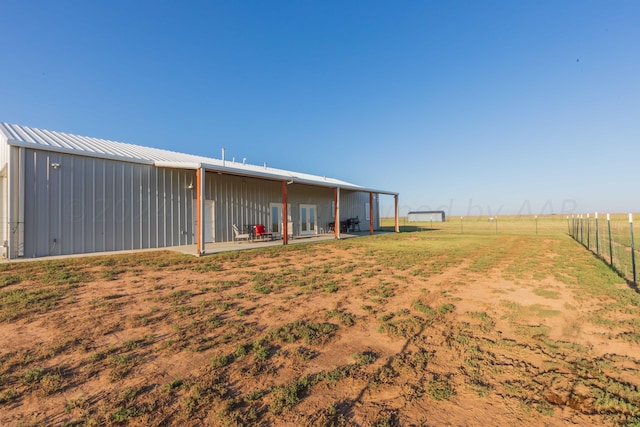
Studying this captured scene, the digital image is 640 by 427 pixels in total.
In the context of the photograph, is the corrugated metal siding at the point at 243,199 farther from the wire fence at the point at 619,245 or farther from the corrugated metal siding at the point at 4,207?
the wire fence at the point at 619,245

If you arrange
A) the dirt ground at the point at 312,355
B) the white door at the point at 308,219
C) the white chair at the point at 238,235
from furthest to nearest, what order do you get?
the white door at the point at 308,219 < the white chair at the point at 238,235 < the dirt ground at the point at 312,355

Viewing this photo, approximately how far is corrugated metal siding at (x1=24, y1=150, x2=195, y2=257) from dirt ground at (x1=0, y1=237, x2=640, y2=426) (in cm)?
377

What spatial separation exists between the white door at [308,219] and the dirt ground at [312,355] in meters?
12.8

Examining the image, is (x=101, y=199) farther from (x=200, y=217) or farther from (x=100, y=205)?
(x=200, y=217)

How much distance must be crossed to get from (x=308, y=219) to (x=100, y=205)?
11700mm

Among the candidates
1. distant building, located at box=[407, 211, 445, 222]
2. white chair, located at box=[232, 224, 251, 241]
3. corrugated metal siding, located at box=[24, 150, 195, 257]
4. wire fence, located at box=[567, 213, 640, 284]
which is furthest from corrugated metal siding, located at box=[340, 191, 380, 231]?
distant building, located at box=[407, 211, 445, 222]

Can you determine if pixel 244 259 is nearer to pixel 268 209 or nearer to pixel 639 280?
pixel 268 209

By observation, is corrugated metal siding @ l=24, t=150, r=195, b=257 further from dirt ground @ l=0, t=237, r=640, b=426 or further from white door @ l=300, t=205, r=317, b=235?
white door @ l=300, t=205, r=317, b=235

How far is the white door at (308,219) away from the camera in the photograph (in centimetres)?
1948

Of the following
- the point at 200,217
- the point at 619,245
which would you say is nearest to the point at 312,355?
the point at 200,217

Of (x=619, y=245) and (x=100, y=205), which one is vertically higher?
(x=100, y=205)

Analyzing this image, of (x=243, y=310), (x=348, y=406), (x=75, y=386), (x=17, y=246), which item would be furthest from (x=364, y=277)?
(x=17, y=246)

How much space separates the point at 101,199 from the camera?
10.5 m

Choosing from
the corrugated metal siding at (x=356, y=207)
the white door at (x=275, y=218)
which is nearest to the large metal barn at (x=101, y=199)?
the white door at (x=275, y=218)
